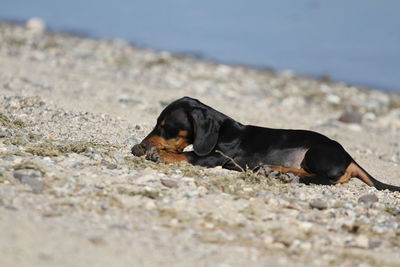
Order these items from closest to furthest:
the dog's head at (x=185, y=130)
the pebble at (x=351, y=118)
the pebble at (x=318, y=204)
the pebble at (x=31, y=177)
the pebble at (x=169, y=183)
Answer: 1. the pebble at (x=31, y=177)
2. the pebble at (x=318, y=204)
3. the pebble at (x=169, y=183)
4. the dog's head at (x=185, y=130)
5. the pebble at (x=351, y=118)

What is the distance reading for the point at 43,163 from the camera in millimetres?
6059

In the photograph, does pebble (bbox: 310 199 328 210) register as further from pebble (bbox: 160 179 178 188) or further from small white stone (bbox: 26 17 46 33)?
small white stone (bbox: 26 17 46 33)

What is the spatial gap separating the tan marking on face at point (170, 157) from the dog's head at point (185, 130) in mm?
149

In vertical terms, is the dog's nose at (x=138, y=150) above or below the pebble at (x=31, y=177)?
above

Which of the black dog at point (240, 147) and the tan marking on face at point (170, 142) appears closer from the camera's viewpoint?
the black dog at point (240, 147)

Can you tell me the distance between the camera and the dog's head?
7.14 metres

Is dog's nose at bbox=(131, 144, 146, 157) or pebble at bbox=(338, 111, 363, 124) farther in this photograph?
pebble at bbox=(338, 111, 363, 124)

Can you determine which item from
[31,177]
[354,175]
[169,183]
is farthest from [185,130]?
[31,177]

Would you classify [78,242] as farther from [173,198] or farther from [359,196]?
[359,196]

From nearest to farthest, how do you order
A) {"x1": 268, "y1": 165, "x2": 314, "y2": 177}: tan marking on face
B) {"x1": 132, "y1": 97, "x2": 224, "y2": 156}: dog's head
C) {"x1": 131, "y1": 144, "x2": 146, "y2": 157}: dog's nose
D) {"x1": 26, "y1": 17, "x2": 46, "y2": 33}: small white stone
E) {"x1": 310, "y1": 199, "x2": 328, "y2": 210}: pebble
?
1. {"x1": 310, "y1": 199, "x2": 328, "y2": 210}: pebble
2. {"x1": 131, "y1": 144, "x2": 146, "y2": 157}: dog's nose
3. {"x1": 268, "y1": 165, "x2": 314, "y2": 177}: tan marking on face
4. {"x1": 132, "y1": 97, "x2": 224, "y2": 156}: dog's head
5. {"x1": 26, "y1": 17, "x2": 46, "y2": 33}: small white stone

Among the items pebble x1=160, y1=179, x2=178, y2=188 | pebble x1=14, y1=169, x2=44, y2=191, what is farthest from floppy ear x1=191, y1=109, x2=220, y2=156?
pebble x1=14, y1=169, x2=44, y2=191

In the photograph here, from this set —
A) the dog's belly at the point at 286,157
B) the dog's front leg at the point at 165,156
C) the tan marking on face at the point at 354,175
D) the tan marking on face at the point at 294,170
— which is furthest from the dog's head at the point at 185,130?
the tan marking on face at the point at 354,175

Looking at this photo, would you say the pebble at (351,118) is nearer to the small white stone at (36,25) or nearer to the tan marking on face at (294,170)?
the tan marking on face at (294,170)

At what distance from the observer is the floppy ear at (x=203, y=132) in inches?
280
